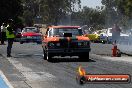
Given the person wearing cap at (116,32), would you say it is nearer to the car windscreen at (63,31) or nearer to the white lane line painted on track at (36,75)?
the car windscreen at (63,31)

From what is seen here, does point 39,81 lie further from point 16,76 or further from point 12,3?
point 12,3

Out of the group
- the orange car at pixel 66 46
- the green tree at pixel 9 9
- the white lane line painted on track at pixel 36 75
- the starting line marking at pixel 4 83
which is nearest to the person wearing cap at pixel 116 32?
the orange car at pixel 66 46

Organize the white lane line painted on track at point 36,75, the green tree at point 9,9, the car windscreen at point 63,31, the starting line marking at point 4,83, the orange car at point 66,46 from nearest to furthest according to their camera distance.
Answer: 1. the starting line marking at point 4,83
2. the white lane line painted on track at point 36,75
3. the orange car at point 66,46
4. the car windscreen at point 63,31
5. the green tree at point 9,9

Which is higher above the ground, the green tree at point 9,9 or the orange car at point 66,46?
the green tree at point 9,9

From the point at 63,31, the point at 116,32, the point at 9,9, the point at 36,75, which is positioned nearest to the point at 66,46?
the point at 63,31

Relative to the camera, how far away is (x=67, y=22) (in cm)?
13450

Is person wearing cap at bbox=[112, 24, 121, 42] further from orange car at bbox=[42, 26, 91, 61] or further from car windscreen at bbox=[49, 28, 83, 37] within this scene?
orange car at bbox=[42, 26, 91, 61]

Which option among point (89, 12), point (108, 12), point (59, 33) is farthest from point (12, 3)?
point (108, 12)

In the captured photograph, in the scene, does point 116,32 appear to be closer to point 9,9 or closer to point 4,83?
point 9,9

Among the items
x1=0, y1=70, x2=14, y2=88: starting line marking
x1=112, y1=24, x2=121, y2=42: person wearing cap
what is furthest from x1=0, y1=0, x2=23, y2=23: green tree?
x1=0, y1=70, x2=14, y2=88: starting line marking

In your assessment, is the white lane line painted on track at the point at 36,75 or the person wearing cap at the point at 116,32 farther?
the person wearing cap at the point at 116,32

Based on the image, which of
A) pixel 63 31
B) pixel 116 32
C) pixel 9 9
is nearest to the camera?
pixel 63 31

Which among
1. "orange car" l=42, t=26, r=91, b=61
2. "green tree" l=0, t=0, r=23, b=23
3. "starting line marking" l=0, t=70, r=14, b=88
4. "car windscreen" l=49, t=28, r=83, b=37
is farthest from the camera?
"green tree" l=0, t=0, r=23, b=23

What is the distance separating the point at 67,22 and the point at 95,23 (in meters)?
8.72
